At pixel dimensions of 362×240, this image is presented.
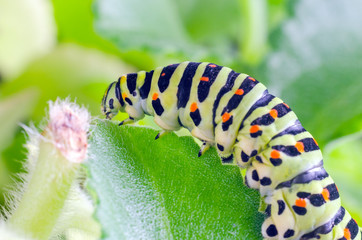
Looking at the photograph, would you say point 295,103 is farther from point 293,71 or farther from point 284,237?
point 284,237

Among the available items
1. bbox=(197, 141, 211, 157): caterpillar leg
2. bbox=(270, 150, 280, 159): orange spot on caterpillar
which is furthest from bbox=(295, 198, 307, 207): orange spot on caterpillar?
bbox=(197, 141, 211, 157): caterpillar leg

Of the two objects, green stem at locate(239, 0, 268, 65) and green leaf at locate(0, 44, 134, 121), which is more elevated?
green stem at locate(239, 0, 268, 65)

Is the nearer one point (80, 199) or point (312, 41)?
point (80, 199)

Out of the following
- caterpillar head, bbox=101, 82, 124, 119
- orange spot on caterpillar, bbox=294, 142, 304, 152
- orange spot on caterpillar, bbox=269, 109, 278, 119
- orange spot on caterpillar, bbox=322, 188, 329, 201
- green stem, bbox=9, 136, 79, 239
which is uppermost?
caterpillar head, bbox=101, 82, 124, 119

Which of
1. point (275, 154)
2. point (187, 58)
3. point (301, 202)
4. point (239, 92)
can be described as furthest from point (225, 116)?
point (187, 58)

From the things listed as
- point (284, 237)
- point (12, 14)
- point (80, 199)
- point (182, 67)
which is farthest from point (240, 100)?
point (12, 14)

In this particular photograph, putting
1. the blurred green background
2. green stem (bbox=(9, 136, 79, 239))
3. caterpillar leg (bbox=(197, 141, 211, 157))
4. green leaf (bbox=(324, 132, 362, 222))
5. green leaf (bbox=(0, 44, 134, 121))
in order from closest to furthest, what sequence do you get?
green stem (bbox=(9, 136, 79, 239)), caterpillar leg (bbox=(197, 141, 211, 157)), green leaf (bbox=(324, 132, 362, 222)), the blurred green background, green leaf (bbox=(0, 44, 134, 121))

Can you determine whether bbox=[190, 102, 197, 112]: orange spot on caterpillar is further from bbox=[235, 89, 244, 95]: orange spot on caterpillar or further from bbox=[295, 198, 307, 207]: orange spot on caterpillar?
bbox=[295, 198, 307, 207]: orange spot on caterpillar

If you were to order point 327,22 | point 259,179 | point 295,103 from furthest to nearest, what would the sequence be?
point 327,22, point 295,103, point 259,179
